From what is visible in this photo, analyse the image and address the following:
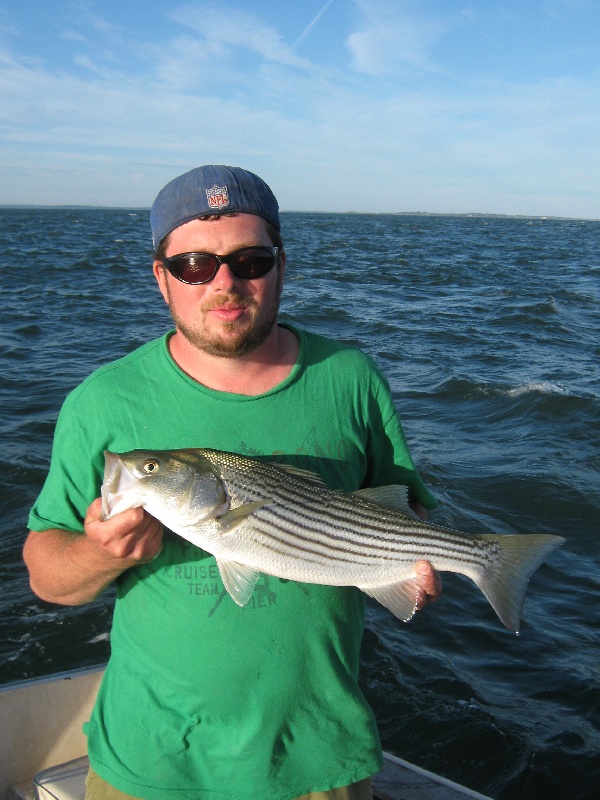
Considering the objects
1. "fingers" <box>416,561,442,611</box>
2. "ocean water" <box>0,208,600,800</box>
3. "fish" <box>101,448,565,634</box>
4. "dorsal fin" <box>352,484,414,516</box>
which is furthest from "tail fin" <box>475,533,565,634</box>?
"ocean water" <box>0,208,600,800</box>

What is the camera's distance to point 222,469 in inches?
123

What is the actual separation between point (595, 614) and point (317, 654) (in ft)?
17.4

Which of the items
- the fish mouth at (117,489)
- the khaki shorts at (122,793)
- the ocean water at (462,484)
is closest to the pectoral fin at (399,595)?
the khaki shorts at (122,793)

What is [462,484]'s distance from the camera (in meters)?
10.5

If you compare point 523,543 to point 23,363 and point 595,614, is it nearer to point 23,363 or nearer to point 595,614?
point 595,614

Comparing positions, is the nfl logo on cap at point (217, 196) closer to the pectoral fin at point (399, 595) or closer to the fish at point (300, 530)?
the fish at point (300, 530)

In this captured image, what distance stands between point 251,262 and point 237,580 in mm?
1343

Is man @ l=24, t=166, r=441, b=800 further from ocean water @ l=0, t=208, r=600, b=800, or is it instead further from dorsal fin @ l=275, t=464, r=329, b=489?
ocean water @ l=0, t=208, r=600, b=800

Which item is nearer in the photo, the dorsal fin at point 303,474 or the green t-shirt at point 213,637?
the green t-shirt at point 213,637

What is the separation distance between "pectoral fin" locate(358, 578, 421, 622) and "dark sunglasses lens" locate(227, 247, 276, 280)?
148 cm

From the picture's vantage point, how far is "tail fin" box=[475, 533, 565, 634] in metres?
3.59

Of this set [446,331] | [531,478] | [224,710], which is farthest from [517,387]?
[224,710]

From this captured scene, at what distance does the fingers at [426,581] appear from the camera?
338cm

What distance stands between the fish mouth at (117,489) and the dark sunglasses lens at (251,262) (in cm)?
97
